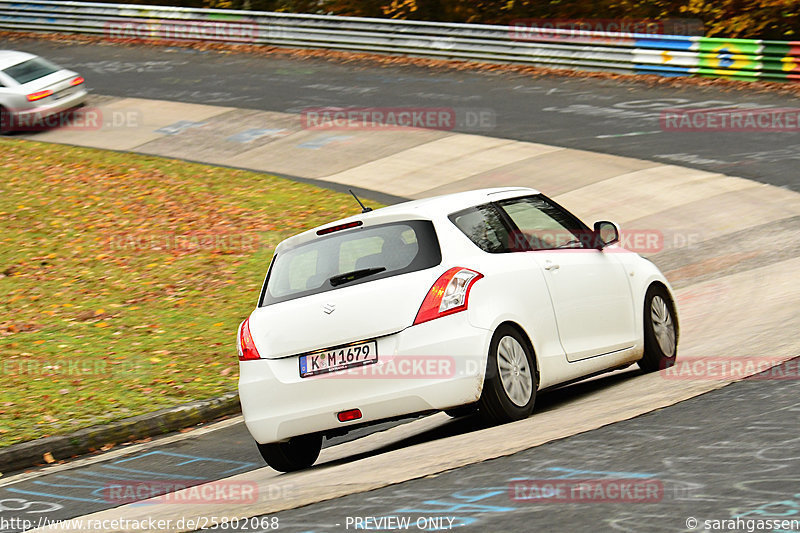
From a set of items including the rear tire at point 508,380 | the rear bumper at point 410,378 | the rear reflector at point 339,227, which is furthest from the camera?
the rear reflector at point 339,227

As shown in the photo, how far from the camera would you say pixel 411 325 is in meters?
7.26

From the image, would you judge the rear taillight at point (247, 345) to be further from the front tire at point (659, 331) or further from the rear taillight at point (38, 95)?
the rear taillight at point (38, 95)

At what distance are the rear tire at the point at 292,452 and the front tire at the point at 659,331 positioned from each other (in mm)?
2670

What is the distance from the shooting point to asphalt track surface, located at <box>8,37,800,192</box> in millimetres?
19750

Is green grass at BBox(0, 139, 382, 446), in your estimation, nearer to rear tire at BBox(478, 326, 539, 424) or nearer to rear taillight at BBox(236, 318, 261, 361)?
rear taillight at BBox(236, 318, 261, 361)

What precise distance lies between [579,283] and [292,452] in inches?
90.4

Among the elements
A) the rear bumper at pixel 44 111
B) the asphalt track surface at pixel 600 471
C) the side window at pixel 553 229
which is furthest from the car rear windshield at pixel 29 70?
the side window at pixel 553 229

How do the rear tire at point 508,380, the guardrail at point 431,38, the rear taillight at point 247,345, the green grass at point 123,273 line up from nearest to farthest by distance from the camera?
1. the rear tire at point 508,380
2. the rear taillight at point 247,345
3. the green grass at point 123,273
4. the guardrail at point 431,38

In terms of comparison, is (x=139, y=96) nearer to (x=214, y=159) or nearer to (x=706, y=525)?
(x=214, y=159)

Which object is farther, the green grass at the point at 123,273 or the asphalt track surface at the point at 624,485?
the green grass at the point at 123,273

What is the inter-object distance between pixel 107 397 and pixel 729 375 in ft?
18.2

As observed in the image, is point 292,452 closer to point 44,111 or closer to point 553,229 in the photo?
point 553,229

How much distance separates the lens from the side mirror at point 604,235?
8.90 meters

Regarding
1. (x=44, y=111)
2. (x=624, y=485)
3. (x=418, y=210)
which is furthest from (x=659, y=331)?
(x=44, y=111)
